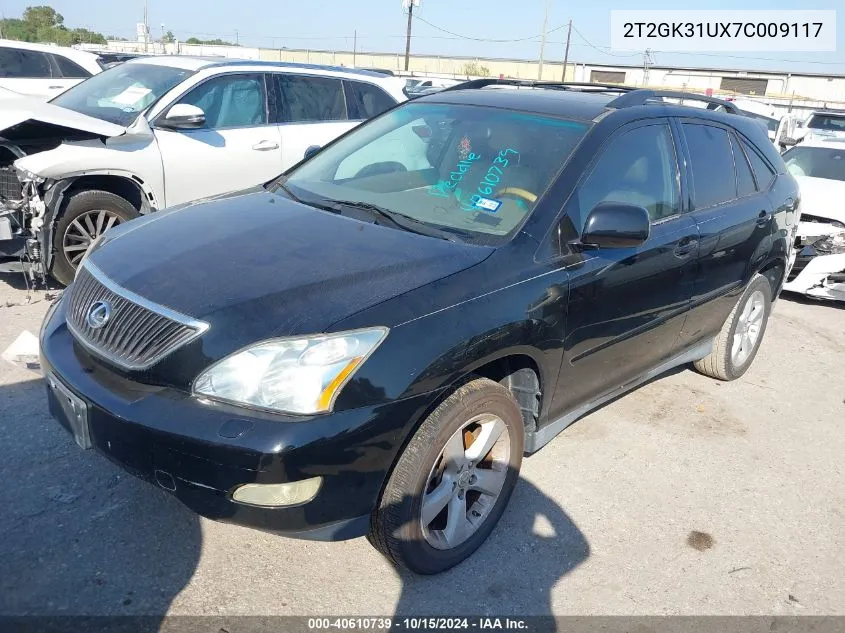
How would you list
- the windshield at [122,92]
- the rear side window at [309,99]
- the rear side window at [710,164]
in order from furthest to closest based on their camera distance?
the rear side window at [309,99] < the windshield at [122,92] < the rear side window at [710,164]

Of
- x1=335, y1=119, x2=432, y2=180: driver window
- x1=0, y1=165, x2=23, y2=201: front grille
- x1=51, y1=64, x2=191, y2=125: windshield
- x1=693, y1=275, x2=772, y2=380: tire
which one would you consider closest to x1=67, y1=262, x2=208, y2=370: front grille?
x1=335, y1=119, x2=432, y2=180: driver window

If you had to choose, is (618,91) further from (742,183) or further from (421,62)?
(421,62)

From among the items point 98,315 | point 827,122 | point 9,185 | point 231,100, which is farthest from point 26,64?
point 827,122

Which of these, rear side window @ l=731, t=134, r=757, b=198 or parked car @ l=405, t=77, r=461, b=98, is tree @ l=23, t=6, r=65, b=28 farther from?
rear side window @ l=731, t=134, r=757, b=198

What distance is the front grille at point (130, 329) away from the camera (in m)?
2.40

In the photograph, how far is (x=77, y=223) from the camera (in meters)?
5.28

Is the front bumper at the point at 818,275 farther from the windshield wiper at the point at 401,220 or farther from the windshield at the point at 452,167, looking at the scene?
the windshield wiper at the point at 401,220

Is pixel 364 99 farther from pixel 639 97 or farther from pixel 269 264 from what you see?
pixel 269 264

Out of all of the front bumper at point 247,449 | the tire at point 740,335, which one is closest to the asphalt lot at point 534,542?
the front bumper at point 247,449

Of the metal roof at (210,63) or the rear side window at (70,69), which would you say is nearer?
the metal roof at (210,63)

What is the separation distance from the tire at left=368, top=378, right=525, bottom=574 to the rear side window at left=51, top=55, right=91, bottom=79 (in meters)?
10.2

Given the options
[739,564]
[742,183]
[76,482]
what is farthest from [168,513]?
[742,183]

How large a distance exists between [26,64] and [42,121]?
6.84m

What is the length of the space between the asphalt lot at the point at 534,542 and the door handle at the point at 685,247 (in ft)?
3.62
